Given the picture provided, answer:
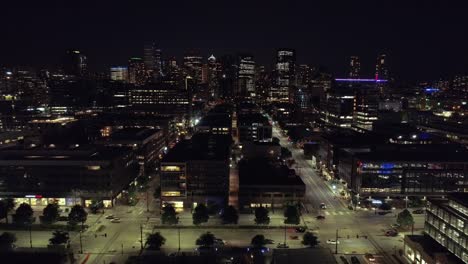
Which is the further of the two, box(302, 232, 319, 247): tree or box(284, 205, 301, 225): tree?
box(284, 205, 301, 225): tree

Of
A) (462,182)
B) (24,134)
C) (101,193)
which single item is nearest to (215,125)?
(24,134)

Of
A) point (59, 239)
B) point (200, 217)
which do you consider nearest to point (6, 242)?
point (59, 239)

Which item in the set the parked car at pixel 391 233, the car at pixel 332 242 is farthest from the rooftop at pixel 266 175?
the parked car at pixel 391 233

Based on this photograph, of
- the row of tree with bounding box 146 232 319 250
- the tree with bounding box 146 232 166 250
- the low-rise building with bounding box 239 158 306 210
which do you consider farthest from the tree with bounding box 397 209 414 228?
the tree with bounding box 146 232 166 250

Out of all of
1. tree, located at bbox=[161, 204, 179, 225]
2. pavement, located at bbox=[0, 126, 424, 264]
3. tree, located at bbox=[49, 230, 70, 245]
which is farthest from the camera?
tree, located at bbox=[161, 204, 179, 225]

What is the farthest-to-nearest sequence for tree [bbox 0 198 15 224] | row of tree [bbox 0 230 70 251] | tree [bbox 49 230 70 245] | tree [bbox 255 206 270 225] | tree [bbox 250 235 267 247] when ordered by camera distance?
tree [bbox 0 198 15 224], tree [bbox 255 206 270 225], tree [bbox 49 230 70 245], tree [bbox 250 235 267 247], row of tree [bbox 0 230 70 251]

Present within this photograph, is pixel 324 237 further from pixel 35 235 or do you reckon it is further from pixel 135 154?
pixel 135 154

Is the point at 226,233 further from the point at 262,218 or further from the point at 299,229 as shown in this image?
the point at 299,229

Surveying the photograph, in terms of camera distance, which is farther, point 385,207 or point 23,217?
point 385,207

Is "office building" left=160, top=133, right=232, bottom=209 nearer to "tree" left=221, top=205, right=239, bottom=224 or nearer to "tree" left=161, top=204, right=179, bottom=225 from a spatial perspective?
"tree" left=221, top=205, right=239, bottom=224

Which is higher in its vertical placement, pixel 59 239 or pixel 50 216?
pixel 50 216

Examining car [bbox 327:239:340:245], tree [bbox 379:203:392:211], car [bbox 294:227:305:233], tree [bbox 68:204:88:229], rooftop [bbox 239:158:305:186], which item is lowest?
car [bbox 327:239:340:245]

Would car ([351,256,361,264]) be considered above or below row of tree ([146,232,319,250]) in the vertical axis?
below
